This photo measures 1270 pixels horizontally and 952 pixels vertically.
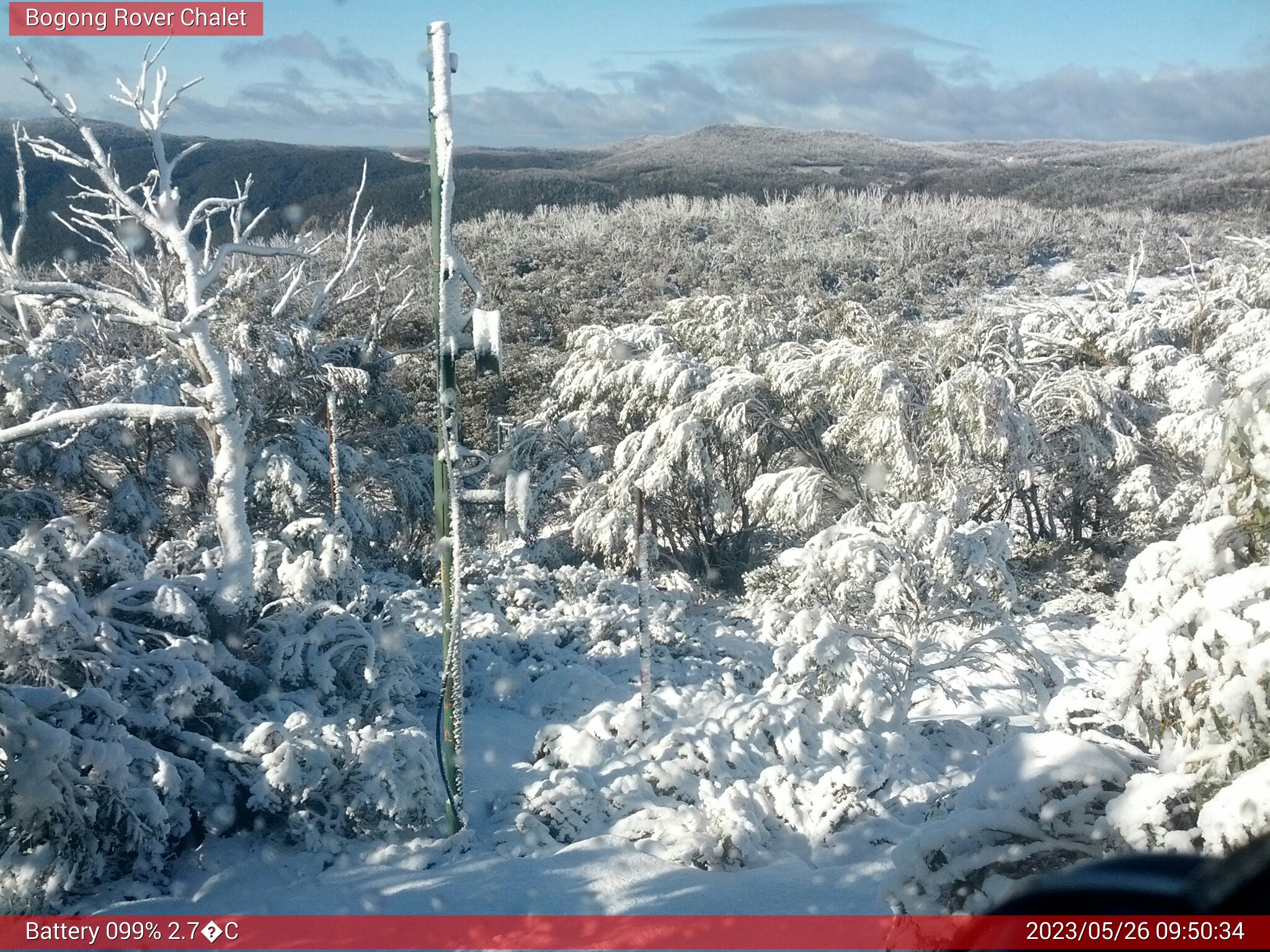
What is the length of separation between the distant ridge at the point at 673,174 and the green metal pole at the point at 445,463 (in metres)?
25.3

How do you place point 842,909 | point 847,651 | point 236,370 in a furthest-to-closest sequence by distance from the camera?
point 236,370 < point 847,651 < point 842,909

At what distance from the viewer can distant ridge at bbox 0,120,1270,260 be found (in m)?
36.3

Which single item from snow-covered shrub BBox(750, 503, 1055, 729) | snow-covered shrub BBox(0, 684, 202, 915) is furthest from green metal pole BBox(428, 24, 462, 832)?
snow-covered shrub BBox(750, 503, 1055, 729)

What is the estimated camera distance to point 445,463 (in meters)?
5.43

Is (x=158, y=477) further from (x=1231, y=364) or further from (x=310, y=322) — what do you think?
(x=1231, y=364)

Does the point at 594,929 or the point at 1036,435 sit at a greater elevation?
the point at 1036,435

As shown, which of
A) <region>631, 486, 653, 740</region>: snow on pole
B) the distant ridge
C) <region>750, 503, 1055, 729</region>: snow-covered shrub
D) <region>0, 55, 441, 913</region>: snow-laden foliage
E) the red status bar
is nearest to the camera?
the red status bar

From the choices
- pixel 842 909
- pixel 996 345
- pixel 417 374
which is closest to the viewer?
pixel 842 909

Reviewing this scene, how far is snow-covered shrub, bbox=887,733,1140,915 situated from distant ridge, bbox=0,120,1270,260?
28485 mm

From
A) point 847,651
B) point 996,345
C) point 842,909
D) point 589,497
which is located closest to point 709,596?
point 589,497

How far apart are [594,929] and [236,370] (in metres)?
9.19

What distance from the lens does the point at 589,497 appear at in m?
14.2

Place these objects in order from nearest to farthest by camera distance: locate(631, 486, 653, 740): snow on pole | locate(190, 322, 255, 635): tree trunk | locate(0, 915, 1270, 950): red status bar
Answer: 1. locate(0, 915, 1270, 950): red status bar
2. locate(190, 322, 255, 635): tree trunk
3. locate(631, 486, 653, 740): snow on pole

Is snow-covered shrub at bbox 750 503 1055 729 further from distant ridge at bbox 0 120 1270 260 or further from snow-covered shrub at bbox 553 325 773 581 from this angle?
distant ridge at bbox 0 120 1270 260
